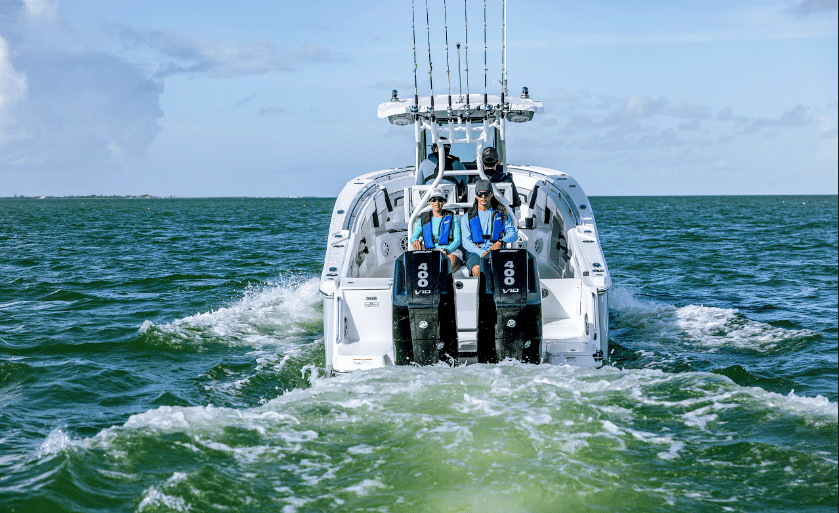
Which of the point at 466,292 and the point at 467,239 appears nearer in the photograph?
the point at 466,292

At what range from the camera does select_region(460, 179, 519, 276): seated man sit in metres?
6.23

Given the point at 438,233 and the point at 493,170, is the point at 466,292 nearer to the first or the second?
the point at 438,233

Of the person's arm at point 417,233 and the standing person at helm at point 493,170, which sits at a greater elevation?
the standing person at helm at point 493,170

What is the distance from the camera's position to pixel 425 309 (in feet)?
17.7

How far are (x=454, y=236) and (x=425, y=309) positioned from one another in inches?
45.0

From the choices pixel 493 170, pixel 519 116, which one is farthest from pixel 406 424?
pixel 519 116

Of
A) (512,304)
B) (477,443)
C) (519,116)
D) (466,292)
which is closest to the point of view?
(477,443)

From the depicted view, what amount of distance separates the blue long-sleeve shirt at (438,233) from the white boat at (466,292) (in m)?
0.17

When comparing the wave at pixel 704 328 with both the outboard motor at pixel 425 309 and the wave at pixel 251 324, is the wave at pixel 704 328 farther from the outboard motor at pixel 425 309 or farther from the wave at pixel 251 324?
the wave at pixel 251 324

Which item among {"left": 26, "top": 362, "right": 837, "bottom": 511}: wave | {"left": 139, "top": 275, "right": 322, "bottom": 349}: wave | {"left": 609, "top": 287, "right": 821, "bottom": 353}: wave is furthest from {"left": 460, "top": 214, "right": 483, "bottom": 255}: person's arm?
{"left": 609, "top": 287, "right": 821, "bottom": 353}: wave

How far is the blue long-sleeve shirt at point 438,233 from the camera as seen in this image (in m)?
6.27

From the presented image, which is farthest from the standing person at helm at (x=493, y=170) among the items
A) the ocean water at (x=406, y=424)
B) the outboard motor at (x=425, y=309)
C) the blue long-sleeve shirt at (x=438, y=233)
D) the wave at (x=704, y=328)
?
the wave at (x=704, y=328)

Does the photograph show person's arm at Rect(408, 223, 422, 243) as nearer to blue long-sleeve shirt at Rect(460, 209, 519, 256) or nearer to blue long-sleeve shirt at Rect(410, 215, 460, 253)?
blue long-sleeve shirt at Rect(410, 215, 460, 253)

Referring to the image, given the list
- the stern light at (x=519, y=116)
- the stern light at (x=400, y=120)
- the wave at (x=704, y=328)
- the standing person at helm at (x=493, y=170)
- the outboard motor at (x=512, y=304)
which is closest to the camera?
the outboard motor at (x=512, y=304)
